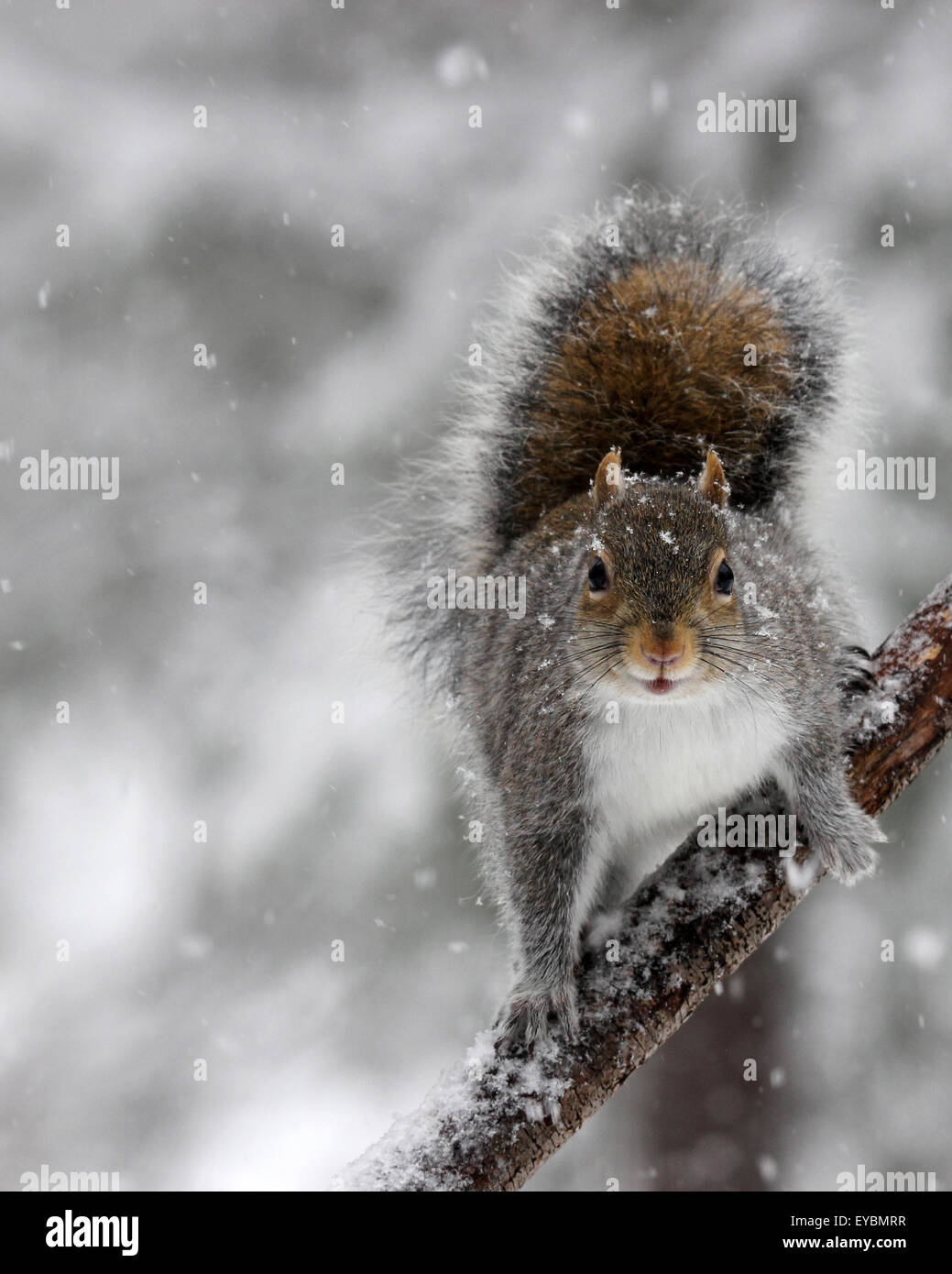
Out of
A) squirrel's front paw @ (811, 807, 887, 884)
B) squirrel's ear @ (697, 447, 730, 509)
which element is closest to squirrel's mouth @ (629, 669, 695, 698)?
squirrel's ear @ (697, 447, 730, 509)

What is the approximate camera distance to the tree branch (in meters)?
2.15

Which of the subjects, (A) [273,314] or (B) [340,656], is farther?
(A) [273,314]

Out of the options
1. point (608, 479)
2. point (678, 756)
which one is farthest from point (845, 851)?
point (608, 479)

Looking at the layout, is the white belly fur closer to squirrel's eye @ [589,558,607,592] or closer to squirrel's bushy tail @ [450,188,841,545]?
squirrel's eye @ [589,558,607,592]

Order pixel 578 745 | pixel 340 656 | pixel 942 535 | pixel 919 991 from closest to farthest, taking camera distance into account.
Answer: pixel 578 745
pixel 340 656
pixel 942 535
pixel 919 991

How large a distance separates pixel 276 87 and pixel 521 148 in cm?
102

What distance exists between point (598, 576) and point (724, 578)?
24 cm

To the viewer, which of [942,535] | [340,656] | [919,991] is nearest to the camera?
[340,656]

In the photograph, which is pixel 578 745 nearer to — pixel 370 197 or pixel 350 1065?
pixel 350 1065

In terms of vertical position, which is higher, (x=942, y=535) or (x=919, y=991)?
(x=942, y=535)

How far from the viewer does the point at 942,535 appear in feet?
14.2

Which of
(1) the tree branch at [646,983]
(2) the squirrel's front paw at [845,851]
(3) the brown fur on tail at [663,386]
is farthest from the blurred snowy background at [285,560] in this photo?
(2) the squirrel's front paw at [845,851]

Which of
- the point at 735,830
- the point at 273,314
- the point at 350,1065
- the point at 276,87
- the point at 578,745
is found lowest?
the point at 350,1065

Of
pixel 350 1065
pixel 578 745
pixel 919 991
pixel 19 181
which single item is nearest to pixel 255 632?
pixel 350 1065
